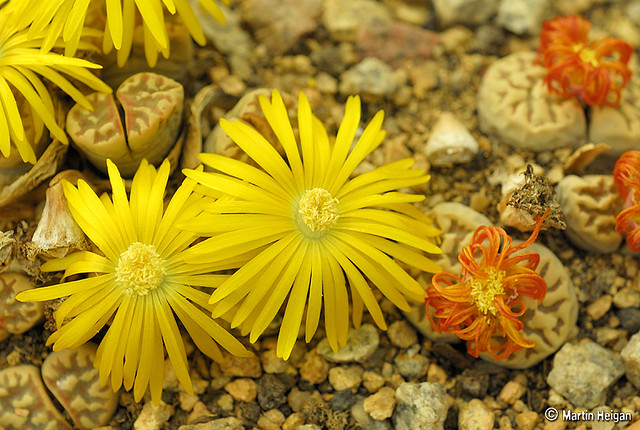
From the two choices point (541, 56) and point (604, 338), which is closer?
point (604, 338)

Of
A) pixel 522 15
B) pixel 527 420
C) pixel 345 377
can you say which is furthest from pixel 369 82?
pixel 527 420

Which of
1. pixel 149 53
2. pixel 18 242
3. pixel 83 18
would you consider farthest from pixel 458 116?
pixel 18 242

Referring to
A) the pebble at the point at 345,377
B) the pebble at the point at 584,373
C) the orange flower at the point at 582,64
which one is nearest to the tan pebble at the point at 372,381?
the pebble at the point at 345,377

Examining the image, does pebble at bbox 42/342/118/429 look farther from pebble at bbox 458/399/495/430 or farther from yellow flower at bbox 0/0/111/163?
pebble at bbox 458/399/495/430

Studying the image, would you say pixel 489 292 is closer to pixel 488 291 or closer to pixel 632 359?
pixel 488 291

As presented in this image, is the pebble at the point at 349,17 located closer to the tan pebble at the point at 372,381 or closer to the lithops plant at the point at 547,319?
the lithops plant at the point at 547,319

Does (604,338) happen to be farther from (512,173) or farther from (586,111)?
(586,111)
